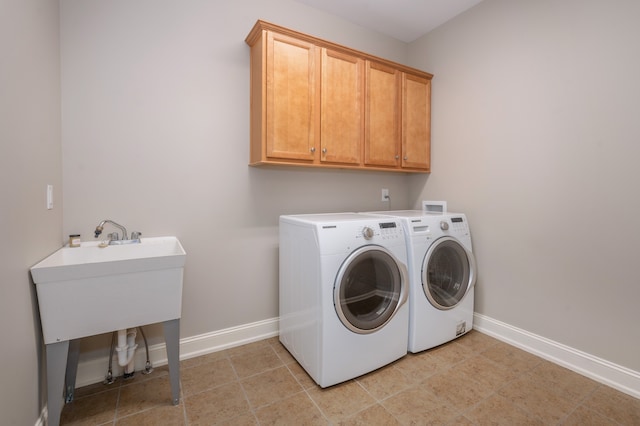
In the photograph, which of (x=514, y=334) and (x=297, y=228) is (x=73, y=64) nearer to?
(x=297, y=228)

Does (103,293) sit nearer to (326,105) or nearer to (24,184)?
(24,184)

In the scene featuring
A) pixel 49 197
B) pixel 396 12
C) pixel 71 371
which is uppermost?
pixel 396 12

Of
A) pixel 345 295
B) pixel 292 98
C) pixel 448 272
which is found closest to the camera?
pixel 345 295

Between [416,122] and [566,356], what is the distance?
6.75ft

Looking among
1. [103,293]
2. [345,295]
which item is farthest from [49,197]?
[345,295]

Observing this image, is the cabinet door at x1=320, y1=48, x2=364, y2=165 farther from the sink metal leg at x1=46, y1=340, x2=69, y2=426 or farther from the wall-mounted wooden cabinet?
the sink metal leg at x1=46, y1=340, x2=69, y2=426

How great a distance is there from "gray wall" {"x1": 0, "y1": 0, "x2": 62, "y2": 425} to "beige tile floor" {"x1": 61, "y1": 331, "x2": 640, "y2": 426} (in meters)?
0.48

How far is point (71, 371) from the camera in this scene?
5.28ft

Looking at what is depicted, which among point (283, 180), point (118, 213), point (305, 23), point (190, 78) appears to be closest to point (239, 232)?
point (283, 180)

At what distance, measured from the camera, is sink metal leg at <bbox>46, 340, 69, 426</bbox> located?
4.23ft

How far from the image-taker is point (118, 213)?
5.97 feet

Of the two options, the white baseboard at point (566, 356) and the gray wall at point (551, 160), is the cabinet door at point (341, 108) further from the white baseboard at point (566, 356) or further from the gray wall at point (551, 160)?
the white baseboard at point (566, 356)

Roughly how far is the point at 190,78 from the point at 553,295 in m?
2.88

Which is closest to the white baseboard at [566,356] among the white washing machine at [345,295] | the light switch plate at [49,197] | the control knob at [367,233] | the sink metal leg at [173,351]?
the white washing machine at [345,295]
